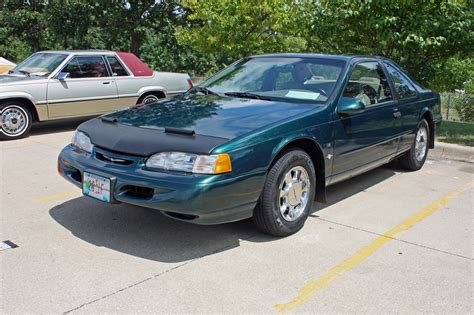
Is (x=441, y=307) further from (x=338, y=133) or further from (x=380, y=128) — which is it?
(x=380, y=128)

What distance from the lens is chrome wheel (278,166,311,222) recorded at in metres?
4.06

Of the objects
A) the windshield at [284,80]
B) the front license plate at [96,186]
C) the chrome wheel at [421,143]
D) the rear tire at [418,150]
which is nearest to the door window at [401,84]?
the rear tire at [418,150]

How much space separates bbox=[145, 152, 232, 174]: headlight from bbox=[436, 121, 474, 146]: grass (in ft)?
19.2

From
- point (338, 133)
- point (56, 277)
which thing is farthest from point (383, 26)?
point (56, 277)

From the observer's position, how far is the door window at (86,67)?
909cm

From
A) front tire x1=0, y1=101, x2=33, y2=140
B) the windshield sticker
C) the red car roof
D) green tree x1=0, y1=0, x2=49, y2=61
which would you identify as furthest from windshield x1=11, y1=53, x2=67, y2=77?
green tree x1=0, y1=0, x2=49, y2=61

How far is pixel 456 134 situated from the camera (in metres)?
9.09

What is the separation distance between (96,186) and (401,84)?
3.98 m

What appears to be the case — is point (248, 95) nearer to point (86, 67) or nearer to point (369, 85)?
point (369, 85)

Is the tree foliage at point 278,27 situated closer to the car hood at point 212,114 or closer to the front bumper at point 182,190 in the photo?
the car hood at point 212,114

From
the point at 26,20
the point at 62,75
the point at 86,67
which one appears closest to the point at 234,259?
the point at 62,75

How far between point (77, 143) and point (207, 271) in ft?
5.55

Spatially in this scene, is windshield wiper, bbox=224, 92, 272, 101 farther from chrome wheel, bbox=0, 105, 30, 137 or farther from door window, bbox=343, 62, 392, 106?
chrome wheel, bbox=0, 105, 30, 137

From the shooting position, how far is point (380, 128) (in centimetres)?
525
